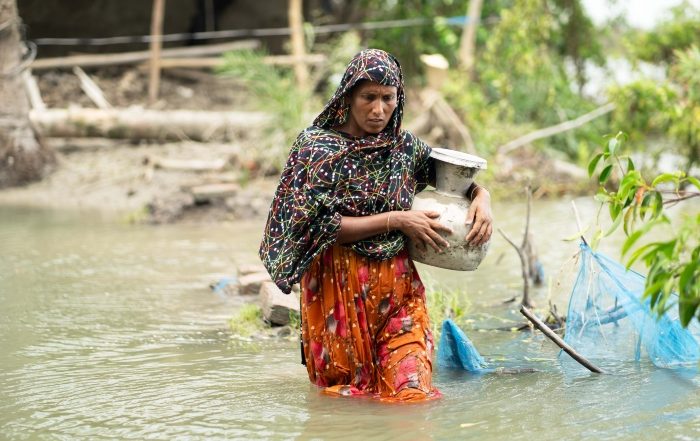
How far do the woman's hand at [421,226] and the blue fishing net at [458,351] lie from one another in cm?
74

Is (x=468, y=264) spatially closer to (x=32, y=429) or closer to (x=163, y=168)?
(x=32, y=429)

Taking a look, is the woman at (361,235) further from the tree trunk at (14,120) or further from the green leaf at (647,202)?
the tree trunk at (14,120)

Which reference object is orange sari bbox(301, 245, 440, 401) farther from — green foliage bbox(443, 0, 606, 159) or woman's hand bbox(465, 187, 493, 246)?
green foliage bbox(443, 0, 606, 159)

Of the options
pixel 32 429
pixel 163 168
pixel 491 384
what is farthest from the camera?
pixel 163 168

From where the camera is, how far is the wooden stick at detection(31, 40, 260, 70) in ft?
44.8

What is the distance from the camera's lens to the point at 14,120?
1077 centimetres

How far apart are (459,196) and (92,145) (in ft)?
30.5

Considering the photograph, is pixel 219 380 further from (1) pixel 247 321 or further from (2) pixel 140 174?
(2) pixel 140 174

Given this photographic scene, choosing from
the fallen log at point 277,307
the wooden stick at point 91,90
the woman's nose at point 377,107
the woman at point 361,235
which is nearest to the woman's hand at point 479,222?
the woman at point 361,235

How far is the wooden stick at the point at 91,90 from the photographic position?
12.8m

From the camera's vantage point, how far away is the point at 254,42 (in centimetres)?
1453

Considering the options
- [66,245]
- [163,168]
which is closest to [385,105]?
[66,245]

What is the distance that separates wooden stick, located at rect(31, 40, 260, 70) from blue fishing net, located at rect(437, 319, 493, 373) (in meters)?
10.1

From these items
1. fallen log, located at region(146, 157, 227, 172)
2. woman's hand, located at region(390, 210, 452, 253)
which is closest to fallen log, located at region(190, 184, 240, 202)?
fallen log, located at region(146, 157, 227, 172)
